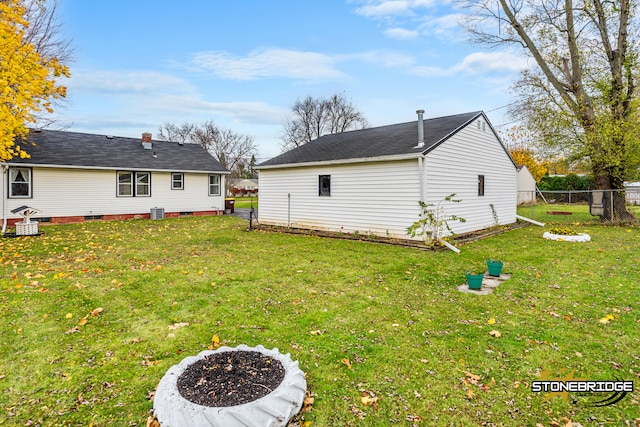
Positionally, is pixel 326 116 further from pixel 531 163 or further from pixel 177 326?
pixel 177 326

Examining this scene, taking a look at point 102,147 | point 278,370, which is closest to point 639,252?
point 278,370

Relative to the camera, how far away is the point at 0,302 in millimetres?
4625

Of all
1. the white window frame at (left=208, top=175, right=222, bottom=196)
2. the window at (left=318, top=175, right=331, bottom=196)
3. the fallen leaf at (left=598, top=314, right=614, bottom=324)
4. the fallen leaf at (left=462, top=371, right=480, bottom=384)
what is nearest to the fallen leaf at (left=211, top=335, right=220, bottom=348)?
the fallen leaf at (left=462, top=371, right=480, bottom=384)

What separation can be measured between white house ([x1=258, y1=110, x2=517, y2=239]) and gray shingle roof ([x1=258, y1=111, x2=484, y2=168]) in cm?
4

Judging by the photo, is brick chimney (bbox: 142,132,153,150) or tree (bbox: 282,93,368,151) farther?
tree (bbox: 282,93,368,151)

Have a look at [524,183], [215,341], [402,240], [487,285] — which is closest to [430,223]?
[402,240]

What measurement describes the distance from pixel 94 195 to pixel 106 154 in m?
2.37

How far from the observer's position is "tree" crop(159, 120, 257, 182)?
44.8m

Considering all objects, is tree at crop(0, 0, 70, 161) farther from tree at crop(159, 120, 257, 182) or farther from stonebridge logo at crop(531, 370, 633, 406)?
tree at crop(159, 120, 257, 182)

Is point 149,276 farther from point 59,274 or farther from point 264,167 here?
point 264,167

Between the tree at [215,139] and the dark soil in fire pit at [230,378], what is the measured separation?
44414 mm

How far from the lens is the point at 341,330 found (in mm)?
3877

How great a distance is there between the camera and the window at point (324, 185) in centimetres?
1171

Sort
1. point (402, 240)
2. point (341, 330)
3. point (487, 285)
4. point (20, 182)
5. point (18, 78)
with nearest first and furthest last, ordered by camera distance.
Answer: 1. point (341, 330)
2. point (487, 285)
3. point (18, 78)
4. point (402, 240)
5. point (20, 182)
